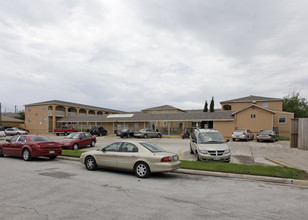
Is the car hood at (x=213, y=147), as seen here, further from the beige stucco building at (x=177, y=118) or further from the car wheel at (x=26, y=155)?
the beige stucco building at (x=177, y=118)

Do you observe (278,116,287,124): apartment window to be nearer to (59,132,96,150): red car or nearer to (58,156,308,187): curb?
(59,132,96,150): red car

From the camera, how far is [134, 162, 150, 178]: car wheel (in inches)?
307

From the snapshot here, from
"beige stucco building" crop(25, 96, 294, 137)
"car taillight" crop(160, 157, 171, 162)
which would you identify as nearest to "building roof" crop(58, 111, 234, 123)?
"beige stucco building" crop(25, 96, 294, 137)

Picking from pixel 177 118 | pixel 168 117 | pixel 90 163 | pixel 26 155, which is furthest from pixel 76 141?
pixel 168 117

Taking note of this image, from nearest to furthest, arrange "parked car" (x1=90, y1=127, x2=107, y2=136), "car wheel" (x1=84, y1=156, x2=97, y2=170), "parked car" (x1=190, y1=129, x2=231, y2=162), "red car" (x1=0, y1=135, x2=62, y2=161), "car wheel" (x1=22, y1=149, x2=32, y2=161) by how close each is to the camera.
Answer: "car wheel" (x1=84, y1=156, x2=97, y2=170), "parked car" (x1=190, y1=129, x2=231, y2=162), "red car" (x1=0, y1=135, x2=62, y2=161), "car wheel" (x1=22, y1=149, x2=32, y2=161), "parked car" (x1=90, y1=127, x2=107, y2=136)

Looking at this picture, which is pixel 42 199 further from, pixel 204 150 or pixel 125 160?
pixel 204 150

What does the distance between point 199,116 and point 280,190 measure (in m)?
27.4

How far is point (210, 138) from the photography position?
11.9 m

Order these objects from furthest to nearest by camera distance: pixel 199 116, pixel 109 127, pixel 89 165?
pixel 109 127
pixel 199 116
pixel 89 165

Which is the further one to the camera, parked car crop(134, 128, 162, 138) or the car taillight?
parked car crop(134, 128, 162, 138)

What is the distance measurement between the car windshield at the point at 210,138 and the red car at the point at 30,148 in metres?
8.21

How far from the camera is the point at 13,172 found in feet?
27.6

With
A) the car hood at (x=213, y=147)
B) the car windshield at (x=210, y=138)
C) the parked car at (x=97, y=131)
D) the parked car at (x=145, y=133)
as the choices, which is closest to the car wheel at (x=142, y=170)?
the car hood at (x=213, y=147)

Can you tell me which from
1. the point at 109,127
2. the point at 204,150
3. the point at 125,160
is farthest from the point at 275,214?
the point at 109,127
